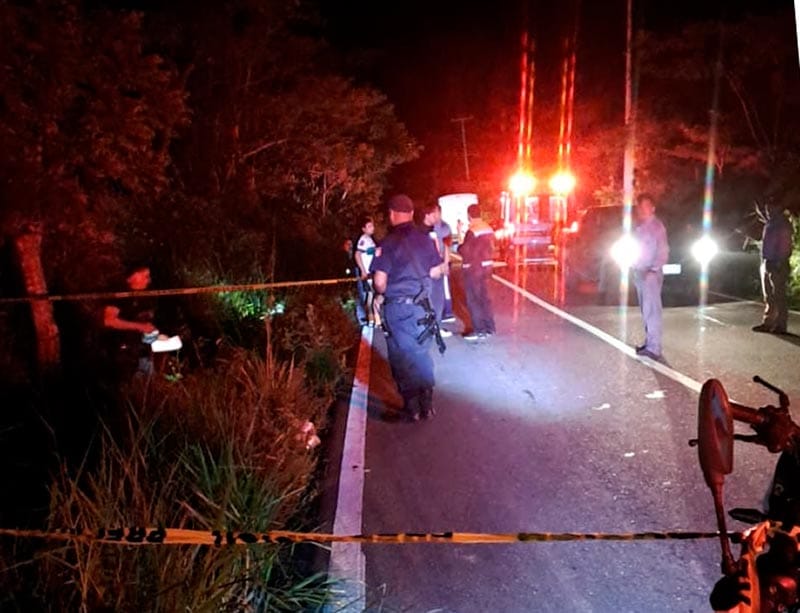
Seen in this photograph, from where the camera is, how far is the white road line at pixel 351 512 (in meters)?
4.07

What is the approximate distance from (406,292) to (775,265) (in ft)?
20.0

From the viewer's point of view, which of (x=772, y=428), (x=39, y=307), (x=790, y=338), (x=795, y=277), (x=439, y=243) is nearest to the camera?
(x=772, y=428)

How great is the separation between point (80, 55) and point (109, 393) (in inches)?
116

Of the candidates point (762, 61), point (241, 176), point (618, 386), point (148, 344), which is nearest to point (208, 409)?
point (148, 344)

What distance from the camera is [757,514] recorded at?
2.21m

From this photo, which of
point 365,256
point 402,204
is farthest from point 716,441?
point 365,256

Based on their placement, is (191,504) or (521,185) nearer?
(191,504)

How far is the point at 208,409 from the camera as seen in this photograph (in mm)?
5602

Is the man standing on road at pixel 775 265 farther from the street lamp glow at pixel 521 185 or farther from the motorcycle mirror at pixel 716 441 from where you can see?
the street lamp glow at pixel 521 185

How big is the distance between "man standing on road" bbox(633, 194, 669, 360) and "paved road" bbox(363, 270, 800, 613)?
0.33m

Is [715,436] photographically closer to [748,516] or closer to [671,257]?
[748,516]

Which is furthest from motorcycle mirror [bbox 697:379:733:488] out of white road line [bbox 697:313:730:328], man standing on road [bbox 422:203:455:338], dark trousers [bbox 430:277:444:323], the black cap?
white road line [bbox 697:313:730:328]

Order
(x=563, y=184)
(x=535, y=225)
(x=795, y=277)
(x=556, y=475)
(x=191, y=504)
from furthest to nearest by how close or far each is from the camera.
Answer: (x=563, y=184) → (x=535, y=225) → (x=795, y=277) → (x=556, y=475) → (x=191, y=504)

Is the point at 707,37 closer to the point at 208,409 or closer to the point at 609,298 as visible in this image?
the point at 609,298
